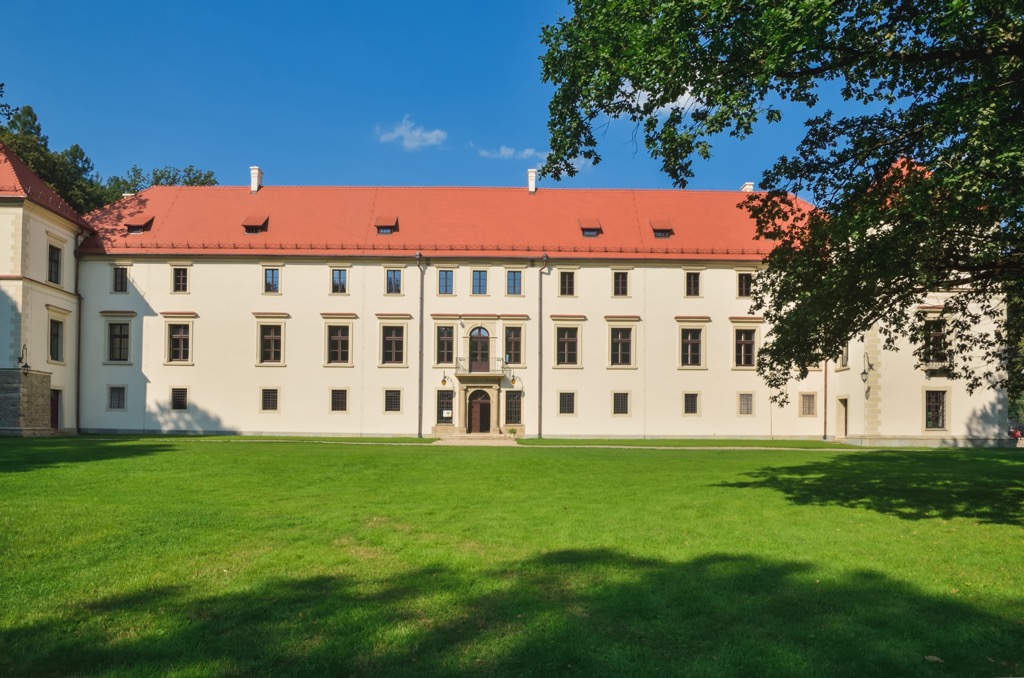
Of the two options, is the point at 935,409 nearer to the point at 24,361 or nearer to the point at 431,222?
the point at 431,222

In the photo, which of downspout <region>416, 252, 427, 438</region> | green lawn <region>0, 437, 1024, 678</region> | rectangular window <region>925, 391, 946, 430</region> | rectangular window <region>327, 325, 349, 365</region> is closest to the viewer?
green lawn <region>0, 437, 1024, 678</region>

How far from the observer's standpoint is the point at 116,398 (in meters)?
38.2

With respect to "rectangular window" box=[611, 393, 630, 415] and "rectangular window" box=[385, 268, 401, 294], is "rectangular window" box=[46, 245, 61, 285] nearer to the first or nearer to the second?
"rectangular window" box=[385, 268, 401, 294]

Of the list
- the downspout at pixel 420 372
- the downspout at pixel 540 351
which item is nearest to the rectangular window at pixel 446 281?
the downspout at pixel 420 372

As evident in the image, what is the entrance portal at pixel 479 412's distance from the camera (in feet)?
127

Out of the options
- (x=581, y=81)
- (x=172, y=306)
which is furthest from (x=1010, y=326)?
(x=172, y=306)

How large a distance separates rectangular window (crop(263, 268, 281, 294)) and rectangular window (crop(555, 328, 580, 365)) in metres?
13.8

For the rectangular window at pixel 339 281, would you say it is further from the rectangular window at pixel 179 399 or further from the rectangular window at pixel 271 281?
the rectangular window at pixel 179 399

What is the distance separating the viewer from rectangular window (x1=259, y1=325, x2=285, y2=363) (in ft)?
127

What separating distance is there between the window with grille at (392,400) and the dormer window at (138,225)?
1460 cm

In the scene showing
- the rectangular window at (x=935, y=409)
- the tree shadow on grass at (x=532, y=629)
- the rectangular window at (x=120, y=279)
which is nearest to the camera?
the tree shadow on grass at (x=532, y=629)

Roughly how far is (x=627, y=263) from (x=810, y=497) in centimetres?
2557

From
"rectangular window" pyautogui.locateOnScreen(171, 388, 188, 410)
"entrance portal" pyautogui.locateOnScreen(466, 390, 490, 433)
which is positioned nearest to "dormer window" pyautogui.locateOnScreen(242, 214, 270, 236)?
"rectangular window" pyautogui.locateOnScreen(171, 388, 188, 410)

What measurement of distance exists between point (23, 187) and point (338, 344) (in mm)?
14763
